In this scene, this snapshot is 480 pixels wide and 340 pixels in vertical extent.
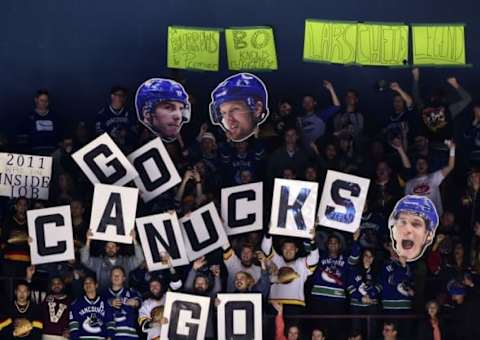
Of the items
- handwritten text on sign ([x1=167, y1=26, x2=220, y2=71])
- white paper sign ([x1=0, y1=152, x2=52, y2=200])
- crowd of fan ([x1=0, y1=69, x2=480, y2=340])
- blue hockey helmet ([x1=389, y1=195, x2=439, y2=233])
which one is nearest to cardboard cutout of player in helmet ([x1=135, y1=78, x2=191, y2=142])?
crowd of fan ([x1=0, y1=69, x2=480, y2=340])

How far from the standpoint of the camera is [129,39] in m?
18.8

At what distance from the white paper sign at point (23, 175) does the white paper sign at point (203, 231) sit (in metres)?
1.40

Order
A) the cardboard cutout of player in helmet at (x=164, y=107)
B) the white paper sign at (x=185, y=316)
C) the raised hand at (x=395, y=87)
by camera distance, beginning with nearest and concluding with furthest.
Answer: the white paper sign at (x=185, y=316) < the cardboard cutout of player in helmet at (x=164, y=107) < the raised hand at (x=395, y=87)

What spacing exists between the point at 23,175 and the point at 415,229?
3704 mm

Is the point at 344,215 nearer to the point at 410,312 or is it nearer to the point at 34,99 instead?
the point at 410,312

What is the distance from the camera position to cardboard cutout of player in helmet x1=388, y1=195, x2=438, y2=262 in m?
17.1

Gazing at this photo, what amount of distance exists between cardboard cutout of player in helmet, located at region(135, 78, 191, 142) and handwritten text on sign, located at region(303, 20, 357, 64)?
1.41 metres

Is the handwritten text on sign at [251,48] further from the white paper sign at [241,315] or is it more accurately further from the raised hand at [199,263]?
the white paper sign at [241,315]

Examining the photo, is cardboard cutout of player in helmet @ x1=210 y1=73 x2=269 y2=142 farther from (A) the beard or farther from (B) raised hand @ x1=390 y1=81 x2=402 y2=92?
(A) the beard

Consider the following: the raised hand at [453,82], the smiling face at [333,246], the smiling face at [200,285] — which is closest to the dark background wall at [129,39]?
the raised hand at [453,82]

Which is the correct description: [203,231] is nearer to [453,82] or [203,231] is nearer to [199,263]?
[199,263]

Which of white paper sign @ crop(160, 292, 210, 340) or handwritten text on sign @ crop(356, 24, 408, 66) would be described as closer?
white paper sign @ crop(160, 292, 210, 340)

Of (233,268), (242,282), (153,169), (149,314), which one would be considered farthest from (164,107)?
(149,314)

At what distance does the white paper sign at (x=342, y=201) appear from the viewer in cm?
1708
